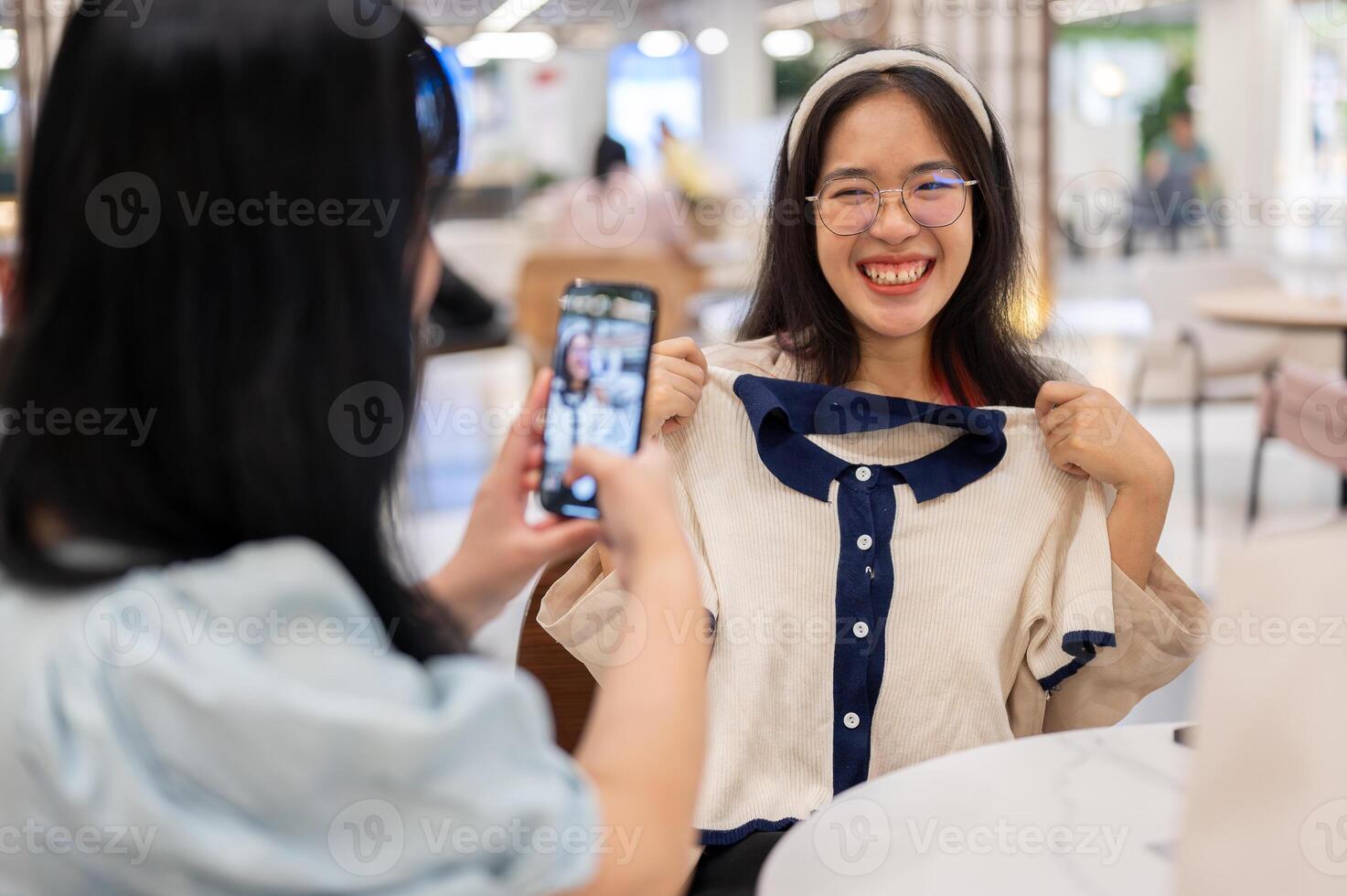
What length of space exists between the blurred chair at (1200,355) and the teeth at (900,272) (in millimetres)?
3708

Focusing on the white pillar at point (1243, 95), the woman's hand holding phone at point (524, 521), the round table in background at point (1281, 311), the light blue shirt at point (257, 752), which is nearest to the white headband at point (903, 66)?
the woman's hand holding phone at point (524, 521)

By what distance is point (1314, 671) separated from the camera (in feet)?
2.44

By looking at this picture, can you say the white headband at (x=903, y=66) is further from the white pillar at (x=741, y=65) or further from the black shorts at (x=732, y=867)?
the white pillar at (x=741, y=65)

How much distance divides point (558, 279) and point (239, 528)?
5.16 metres

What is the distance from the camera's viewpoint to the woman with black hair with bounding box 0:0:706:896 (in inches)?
29.2

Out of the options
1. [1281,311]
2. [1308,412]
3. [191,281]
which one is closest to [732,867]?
[191,281]

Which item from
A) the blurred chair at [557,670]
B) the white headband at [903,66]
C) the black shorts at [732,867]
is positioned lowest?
the black shorts at [732,867]

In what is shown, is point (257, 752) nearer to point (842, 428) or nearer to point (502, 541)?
point (502, 541)

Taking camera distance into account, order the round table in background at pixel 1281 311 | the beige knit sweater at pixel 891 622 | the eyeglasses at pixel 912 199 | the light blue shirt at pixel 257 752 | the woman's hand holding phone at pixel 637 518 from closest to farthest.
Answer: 1. the light blue shirt at pixel 257 752
2. the woman's hand holding phone at pixel 637 518
3. the beige knit sweater at pixel 891 622
4. the eyeglasses at pixel 912 199
5. the round table in background at pixel 1281 311

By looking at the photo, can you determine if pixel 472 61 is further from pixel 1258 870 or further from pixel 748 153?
pixel 1258 870

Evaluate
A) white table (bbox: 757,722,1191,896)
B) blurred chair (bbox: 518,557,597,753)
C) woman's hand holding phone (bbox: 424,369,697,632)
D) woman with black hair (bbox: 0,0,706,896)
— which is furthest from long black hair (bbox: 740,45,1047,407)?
woman with black hair (bbox: 0,0,706,896)

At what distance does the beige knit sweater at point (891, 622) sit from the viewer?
1539mm

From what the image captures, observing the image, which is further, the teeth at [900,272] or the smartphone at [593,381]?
the teeth at [900,272]

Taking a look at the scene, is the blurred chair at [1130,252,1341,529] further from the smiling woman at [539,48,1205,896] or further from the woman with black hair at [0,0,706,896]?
the woman with black hair at [0,0,706,896]
